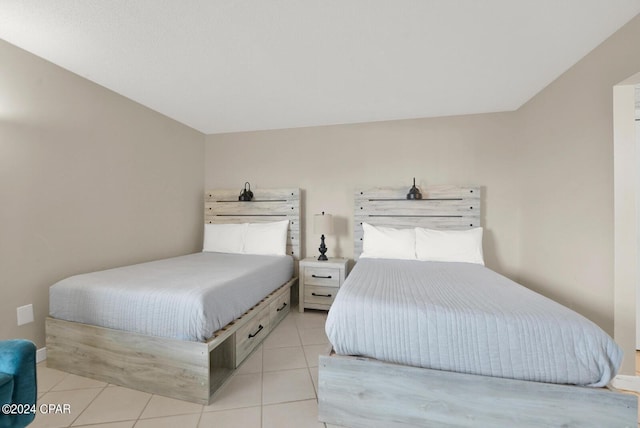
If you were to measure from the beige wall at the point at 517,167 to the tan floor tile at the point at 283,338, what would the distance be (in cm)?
107

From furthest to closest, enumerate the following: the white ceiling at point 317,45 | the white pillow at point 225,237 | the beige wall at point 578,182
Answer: the white pillow at point 225,237 < the beige wall at point 578,182 < the white ceiling at point 317,45

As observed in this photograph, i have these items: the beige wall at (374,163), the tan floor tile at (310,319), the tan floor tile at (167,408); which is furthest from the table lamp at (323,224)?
the tan floor tile at (167,408)

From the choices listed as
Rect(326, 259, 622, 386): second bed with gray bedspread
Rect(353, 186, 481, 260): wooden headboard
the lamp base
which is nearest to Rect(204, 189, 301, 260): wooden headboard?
the lamp base

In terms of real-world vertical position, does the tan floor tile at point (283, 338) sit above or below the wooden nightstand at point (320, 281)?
below

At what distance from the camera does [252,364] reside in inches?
73.9

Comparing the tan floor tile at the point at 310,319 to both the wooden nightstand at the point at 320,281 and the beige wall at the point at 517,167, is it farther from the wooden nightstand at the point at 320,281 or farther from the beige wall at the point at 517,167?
the beige wall at the point at 517,167

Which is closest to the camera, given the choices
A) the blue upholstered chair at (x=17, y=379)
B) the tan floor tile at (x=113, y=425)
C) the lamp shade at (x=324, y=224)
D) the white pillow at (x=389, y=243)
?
the blue upholstered chair at (x=17, y=379)

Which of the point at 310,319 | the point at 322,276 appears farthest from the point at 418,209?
the point at 310,319

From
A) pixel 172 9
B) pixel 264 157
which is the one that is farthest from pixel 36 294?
pixel 264 157

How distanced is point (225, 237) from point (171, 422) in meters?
2.04

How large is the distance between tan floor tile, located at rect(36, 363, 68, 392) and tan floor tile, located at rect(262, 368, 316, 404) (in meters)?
Result: 1.33

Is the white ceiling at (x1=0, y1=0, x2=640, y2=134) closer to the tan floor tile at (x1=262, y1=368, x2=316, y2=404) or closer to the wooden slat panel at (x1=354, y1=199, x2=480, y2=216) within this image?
the wooden slat panel at (x1=354, y1=199, x2=480, y2=216)

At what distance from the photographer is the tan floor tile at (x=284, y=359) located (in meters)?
1.85

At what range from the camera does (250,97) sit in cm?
250
